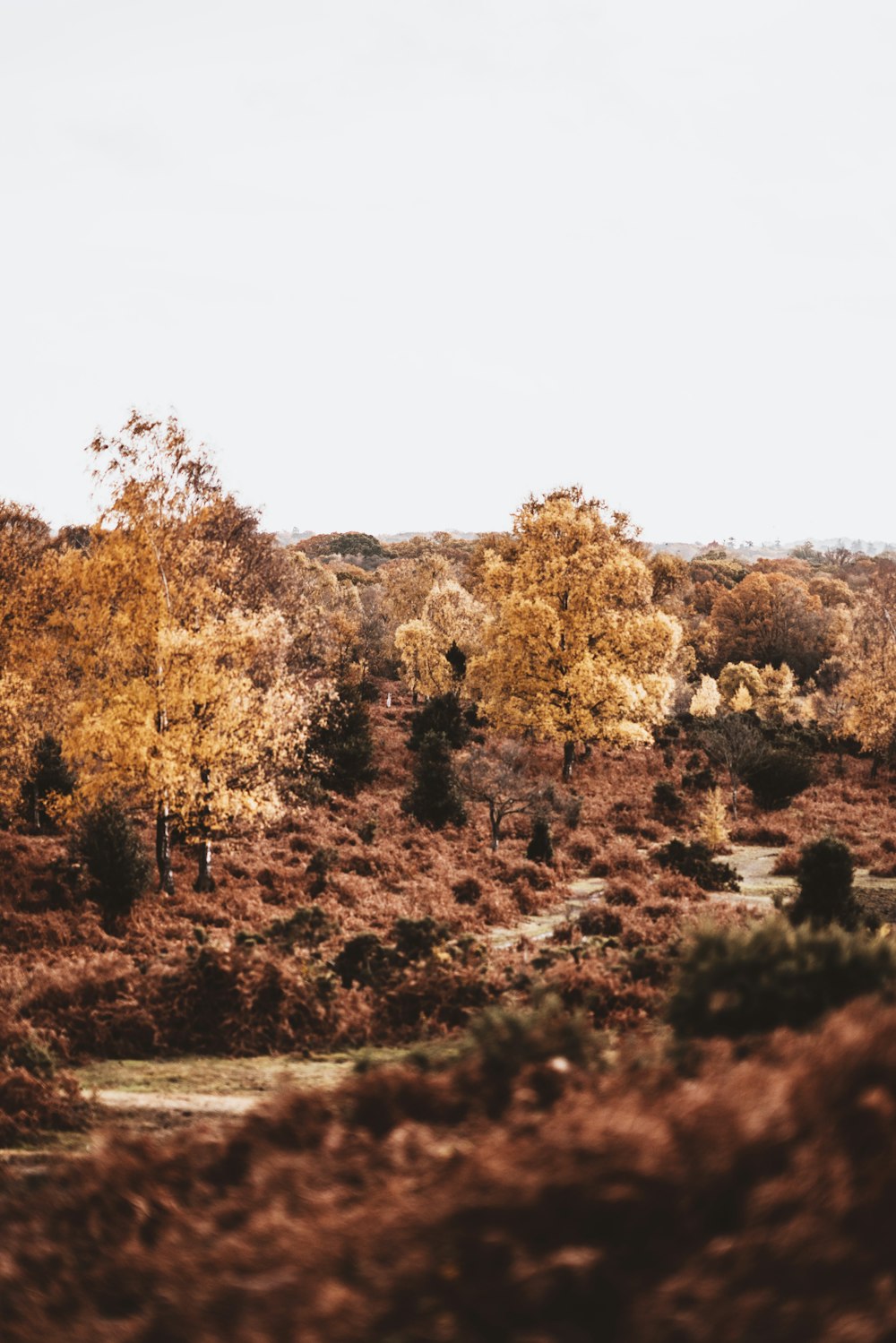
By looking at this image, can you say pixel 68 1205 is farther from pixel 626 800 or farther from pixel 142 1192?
pixel 626 800

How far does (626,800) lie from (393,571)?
40.7 m

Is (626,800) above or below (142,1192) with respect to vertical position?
below

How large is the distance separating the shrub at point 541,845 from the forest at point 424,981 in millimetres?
59

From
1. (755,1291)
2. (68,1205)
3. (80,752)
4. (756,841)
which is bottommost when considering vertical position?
(756,841)

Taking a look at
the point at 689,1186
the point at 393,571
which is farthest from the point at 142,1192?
the point at 393,571

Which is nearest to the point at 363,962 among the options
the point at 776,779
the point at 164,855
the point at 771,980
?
the point at 164,855

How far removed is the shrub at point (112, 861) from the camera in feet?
55.6

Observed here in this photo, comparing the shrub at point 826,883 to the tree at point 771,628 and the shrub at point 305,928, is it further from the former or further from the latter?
the tree at point 771,628

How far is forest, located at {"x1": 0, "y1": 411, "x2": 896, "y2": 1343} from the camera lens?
12.9 feet

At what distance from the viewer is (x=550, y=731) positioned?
28.5 m

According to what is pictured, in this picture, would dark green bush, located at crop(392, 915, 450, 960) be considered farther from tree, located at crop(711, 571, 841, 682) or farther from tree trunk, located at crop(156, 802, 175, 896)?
tree, located at crop(711, 571, 841, 682)

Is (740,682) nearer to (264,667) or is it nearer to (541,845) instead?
(541,845)

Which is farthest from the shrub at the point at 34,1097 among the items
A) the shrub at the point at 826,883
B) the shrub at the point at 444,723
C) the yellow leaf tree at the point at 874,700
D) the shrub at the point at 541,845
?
the yellow leaf tree at the point at 874,700

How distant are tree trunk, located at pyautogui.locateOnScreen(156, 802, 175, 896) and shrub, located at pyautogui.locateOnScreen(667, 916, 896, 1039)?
14.3 m
